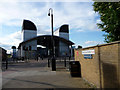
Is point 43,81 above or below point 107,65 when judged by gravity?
below

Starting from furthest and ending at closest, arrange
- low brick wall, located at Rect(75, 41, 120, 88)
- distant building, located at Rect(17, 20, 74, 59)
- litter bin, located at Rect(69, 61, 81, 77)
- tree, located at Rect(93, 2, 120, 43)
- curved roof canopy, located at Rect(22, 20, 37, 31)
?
curved roof canopy, located at Rect(22, 20, 37, 31)
distant building, located at Rect(17, 20, 74, 59)
litter bin, located at Rect(69, 61, 81, 77)
tree, located at Rect(93, 2, 120, 43)
low brick wall, located at Rect(75, 41, 120, 88)

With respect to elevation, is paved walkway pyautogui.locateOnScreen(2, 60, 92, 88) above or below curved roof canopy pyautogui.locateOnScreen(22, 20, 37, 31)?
below

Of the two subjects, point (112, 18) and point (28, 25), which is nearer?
point (112, 18)

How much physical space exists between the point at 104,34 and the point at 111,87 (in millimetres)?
4591

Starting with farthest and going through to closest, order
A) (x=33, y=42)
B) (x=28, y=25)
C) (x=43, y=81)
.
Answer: (x=28, y=25), (x=33, y=42), (x=43, y=81)

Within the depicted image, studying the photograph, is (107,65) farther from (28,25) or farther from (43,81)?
(28,25)

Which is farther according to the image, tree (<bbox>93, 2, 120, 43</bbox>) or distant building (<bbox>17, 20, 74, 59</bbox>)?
distant building (<bbox>17, 20, 74, 59</bbox>)

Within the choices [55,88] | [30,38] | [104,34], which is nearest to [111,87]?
[55,88]

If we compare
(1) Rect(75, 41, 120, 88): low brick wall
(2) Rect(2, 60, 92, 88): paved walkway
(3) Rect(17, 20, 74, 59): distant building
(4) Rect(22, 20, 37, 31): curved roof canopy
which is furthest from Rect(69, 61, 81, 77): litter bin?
(4) Rect(22, 20, 37, 31): curved roof canopy

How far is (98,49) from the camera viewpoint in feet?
19.1

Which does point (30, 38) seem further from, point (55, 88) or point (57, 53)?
A: point (55, 88)

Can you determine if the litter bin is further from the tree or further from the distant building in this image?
the distant building

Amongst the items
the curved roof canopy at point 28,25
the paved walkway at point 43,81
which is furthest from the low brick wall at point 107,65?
the curved roof canopy at point 28,25

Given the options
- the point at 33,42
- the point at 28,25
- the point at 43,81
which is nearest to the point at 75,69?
the point at 43,81
